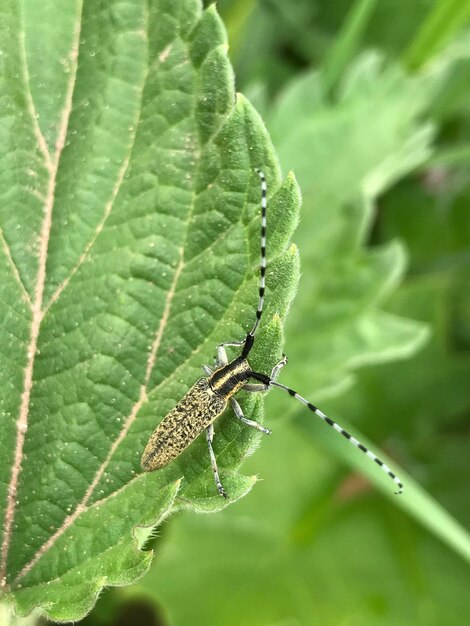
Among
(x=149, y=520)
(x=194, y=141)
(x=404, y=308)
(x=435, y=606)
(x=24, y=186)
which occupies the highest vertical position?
(x=194, y=141)

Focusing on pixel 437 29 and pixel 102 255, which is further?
pixel 437 29

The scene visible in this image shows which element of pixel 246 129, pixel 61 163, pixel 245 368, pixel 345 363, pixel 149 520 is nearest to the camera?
pixel 149 520

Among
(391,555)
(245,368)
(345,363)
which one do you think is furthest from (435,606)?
(245,368)

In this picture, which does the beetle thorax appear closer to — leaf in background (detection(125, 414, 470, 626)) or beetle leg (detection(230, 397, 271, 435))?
beetle leg (detection(230, 397, 271, 435))

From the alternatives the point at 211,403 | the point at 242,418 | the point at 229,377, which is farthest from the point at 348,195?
the point at 242,418

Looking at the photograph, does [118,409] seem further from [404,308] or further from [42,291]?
[404,308]

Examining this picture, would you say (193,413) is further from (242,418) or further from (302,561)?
(302,561)

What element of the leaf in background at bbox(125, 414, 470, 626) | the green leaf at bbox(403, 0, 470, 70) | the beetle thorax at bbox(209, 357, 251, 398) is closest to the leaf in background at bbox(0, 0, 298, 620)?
the beetle thorax at bbox(209, 357, 251, 398)

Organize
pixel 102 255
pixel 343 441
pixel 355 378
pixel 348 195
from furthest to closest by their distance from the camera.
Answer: pixel 355 378 → pixel 348 195 → pixel 343 441 → pixel 102 255
